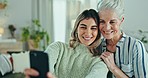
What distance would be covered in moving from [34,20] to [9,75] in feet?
10.5

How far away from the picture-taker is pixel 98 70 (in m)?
1.24

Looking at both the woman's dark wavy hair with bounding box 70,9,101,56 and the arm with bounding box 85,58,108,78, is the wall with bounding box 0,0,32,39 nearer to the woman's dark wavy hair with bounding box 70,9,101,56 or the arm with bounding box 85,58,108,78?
the woman's dark wavy hair with bounding box 70,9,101,56

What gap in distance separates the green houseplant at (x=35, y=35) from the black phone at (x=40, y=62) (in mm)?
3857

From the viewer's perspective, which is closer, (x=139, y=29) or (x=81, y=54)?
(x=81, y=54)

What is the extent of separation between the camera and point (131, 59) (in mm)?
1398

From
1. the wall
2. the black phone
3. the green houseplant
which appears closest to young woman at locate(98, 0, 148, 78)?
the black phone

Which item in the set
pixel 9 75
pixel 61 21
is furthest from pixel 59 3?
pixel 9 75

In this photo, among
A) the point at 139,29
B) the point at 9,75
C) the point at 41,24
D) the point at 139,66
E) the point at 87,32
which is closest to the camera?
the point at 87,32

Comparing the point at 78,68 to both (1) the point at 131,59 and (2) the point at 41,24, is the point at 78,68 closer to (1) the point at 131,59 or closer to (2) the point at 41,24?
(1) the point at 131,59

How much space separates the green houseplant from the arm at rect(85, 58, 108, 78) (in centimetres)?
351

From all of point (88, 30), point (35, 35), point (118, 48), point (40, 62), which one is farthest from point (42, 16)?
point (40, 62)

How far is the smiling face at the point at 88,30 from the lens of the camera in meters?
1.29

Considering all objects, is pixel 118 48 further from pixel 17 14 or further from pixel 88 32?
pixel 17 14

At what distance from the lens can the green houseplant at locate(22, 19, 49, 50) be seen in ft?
15.5
